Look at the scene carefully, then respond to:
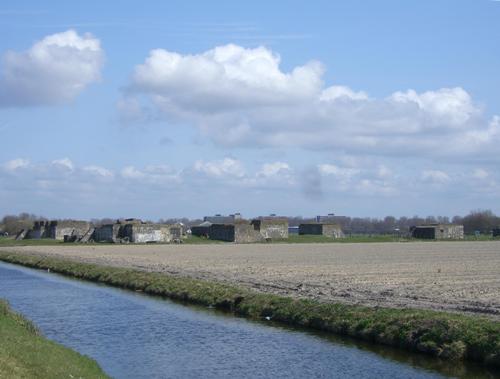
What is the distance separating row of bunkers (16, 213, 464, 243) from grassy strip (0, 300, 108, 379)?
10938 centimetres

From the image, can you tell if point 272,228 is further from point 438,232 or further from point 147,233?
point 438,232

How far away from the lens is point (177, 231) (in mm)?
136375

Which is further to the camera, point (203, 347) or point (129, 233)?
point (129, 233)

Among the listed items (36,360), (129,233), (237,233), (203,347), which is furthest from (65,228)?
(36,360)

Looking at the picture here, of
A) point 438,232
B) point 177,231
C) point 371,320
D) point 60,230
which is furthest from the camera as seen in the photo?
point 438,232

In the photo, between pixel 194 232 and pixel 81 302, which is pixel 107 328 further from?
pixel 194 232

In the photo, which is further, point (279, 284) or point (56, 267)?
point (56, 267)

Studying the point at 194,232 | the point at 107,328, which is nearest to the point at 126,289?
the point at 107,328

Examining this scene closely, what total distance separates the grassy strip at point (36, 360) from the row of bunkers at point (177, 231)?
10938cm

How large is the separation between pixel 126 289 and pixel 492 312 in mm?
26041

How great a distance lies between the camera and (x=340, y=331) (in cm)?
2623

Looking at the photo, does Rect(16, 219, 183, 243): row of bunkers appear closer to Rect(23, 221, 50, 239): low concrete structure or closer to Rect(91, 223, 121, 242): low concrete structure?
Rect(91, 223, 121, 242): low concrete structure

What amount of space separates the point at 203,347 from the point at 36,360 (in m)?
8.03

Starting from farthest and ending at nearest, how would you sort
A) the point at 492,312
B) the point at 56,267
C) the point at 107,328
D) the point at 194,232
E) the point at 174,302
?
the point at 194,232 → the point at 56,267 → the point at 174,302 → the point at 107,328 → the point at 492,312
